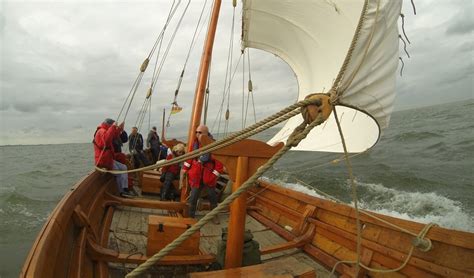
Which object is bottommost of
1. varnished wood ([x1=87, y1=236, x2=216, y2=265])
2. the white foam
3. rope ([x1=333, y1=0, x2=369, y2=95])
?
the white foam

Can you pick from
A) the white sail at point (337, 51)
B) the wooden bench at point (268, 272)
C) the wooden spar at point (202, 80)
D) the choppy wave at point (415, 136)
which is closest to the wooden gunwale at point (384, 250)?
the wooden bench at point (268, 272)

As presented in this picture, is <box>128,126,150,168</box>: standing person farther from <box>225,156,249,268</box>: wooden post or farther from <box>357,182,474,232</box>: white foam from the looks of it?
<box>357,182,474,232</box>: white foam

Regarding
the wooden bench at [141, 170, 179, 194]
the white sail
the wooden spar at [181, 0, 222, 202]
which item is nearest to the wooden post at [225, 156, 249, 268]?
the white sail

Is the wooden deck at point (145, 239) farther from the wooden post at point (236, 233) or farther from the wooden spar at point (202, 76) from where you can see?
the wooden spar at point (202, 76)

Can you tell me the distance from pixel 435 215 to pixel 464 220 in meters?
0.77

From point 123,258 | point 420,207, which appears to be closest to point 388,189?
point 420,207

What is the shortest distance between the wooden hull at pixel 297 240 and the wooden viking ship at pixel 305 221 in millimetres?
13

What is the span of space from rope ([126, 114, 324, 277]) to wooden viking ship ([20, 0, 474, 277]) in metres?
0.02

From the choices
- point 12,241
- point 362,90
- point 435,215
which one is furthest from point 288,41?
point 12,241

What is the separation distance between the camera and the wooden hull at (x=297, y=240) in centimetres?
257

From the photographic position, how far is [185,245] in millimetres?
3480

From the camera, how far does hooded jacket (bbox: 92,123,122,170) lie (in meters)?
5.82

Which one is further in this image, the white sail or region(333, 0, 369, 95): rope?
the white sail

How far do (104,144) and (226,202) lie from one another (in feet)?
15.4
